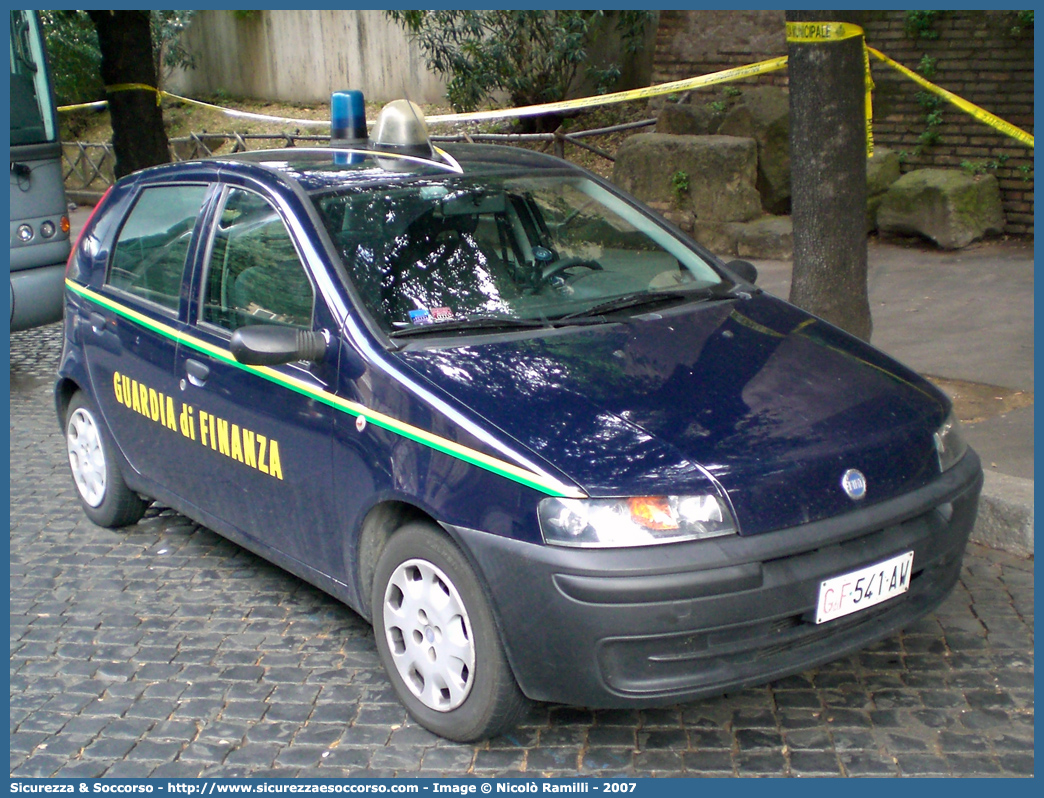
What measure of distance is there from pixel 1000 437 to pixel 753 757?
9.33ft

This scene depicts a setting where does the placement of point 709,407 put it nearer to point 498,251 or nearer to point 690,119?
point 498,251

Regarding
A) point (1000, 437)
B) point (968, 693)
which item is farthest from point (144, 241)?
point (1000, 437)

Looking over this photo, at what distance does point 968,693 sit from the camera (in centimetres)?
356

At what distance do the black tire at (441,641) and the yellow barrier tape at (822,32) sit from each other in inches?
142

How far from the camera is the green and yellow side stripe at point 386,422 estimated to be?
2.98 meters

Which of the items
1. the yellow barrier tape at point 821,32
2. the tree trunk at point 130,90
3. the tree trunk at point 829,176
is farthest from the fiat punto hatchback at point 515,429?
the tree trunk at point 130,90

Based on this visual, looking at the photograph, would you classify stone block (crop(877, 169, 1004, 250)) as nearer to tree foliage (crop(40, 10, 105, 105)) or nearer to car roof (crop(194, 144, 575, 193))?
car roof (crop(194, 144, 575, 193))

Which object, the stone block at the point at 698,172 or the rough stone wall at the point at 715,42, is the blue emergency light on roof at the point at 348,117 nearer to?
the stone block at the point at 698,172

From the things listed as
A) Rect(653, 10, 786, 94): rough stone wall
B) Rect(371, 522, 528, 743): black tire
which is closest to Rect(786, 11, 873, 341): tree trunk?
Rect(371, 522, 528, 743): black tire

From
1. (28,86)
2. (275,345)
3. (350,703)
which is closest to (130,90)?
(28,86)

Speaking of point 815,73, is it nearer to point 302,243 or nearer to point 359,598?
point 302,243

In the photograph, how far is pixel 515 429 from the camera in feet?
10.3

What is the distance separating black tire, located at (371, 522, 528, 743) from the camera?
3135mm

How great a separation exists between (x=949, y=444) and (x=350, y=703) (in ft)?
6.95
